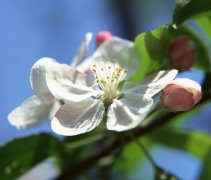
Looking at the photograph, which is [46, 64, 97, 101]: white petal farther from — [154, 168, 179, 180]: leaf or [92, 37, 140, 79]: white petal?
[154, 168, 179, 180]: leaf

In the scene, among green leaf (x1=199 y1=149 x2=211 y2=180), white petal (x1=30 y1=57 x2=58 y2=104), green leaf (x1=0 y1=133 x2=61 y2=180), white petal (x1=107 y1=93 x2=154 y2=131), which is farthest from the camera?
green leaf (x1=199 y1=149 x2=211 y2=180)

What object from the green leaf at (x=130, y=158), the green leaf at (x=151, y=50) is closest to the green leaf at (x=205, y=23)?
the green leaf at (x=151, y=50)

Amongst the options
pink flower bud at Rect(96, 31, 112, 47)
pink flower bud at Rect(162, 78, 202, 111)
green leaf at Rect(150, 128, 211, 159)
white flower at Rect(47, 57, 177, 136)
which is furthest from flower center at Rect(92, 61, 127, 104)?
green leaf at Rect(150, 128, 211, 159)

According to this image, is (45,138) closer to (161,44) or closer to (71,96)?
(71,96)

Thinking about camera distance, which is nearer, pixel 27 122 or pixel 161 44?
pixel 161 44

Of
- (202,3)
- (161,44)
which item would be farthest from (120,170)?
(202,3)

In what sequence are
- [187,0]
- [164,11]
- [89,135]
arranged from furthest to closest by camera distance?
[164,11] < [89,135] < [187,0]

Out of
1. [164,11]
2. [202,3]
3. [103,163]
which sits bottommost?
[164,11]
